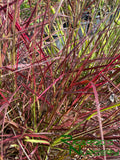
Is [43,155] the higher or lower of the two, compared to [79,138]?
lower

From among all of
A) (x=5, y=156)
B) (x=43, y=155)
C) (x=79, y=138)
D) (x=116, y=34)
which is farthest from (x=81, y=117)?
(x=116, y=34)

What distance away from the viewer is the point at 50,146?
0.57m

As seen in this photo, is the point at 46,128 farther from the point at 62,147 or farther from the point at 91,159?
the point at 91,159

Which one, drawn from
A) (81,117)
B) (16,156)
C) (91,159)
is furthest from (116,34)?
(16,156)

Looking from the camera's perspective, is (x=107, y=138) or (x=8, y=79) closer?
(x=107, y=138)

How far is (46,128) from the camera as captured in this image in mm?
624

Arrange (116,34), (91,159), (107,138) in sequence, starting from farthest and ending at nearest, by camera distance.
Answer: (116,34) < (91,159) < (107,138)

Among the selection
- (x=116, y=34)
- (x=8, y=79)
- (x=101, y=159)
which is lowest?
(x=101, y=159)

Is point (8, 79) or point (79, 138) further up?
point (8, 79)

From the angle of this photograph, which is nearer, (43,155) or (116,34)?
(43,155)

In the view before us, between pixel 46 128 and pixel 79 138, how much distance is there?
0.47ft

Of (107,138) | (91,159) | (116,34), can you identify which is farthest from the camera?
(116,34)

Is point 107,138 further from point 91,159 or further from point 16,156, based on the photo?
point 16,156

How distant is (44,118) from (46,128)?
0.13 feet
